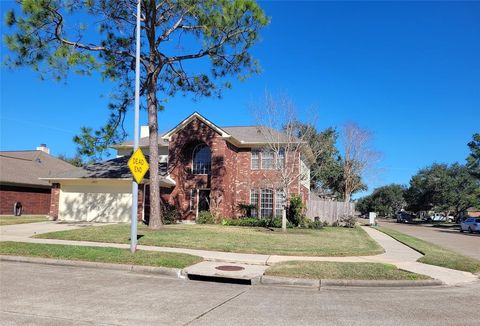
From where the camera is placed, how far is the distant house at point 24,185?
30.5 m

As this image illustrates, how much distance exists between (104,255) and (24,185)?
24.4 m

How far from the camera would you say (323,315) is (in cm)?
647

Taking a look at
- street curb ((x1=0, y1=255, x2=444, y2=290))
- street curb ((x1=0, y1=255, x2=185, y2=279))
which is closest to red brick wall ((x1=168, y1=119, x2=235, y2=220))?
street curb ((x1=0, y1=255, x2=185, y2=279))

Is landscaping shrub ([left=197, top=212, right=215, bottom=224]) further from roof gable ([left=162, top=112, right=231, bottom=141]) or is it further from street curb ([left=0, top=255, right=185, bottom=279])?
street curb ([left=0, top=255, right=185, bottom=279])

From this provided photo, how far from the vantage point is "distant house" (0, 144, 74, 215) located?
99.9 feet

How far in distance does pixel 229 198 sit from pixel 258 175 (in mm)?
2668

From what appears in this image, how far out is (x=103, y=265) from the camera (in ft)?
34.4

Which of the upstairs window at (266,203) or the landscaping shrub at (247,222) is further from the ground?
the upstairs window at (266,203)

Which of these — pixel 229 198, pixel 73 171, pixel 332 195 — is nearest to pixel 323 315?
pixel 229 198

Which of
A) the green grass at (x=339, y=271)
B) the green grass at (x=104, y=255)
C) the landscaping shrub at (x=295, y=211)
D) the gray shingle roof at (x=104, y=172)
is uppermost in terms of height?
the gray shingle roof at (x=104, y=172)

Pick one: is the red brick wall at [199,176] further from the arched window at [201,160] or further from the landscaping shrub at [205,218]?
the landscaping shrub at [205,218]

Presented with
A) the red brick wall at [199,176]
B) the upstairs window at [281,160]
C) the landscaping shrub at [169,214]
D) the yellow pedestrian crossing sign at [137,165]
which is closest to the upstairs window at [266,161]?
the red brick wall at [199,176]

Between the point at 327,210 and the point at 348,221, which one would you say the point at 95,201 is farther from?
the point at 348,221

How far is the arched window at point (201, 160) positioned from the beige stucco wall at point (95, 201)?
187 inches
